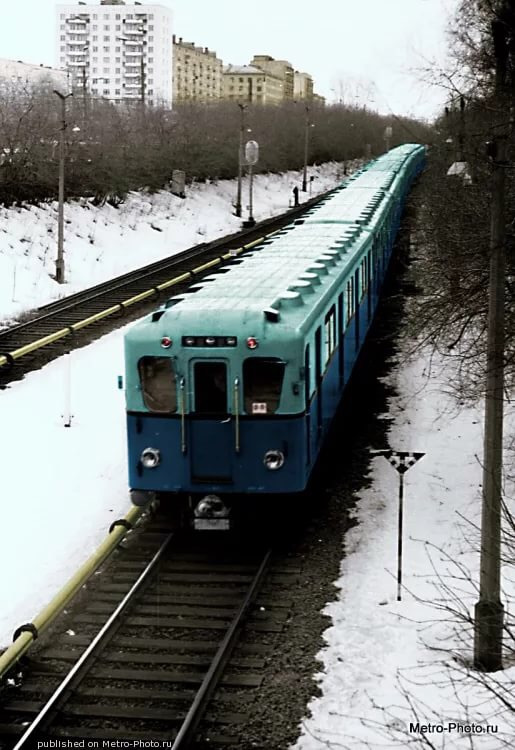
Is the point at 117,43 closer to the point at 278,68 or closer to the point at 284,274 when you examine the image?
the point at 278,68

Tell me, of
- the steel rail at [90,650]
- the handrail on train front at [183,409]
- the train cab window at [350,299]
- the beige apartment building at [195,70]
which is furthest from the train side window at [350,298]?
the beige apartment building at [195,70]

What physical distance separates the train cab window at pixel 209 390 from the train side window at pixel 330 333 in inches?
92.5

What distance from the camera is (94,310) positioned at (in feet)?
81.8

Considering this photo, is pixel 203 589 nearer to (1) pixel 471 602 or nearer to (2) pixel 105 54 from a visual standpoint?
(1) pixel 471 602

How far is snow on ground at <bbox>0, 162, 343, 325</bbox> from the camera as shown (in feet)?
93.7

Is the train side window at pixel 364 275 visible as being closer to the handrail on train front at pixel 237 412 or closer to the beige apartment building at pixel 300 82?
the handrail on train front at pixel 237 412

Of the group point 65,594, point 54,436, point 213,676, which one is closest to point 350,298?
point 54,436

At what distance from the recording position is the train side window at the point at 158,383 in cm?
1112

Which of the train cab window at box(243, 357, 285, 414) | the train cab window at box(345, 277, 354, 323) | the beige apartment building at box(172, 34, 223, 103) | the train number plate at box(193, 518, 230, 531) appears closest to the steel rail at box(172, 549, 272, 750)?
the train number plate at box(193, 518, 230, 531)

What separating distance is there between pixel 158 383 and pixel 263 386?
1165mm

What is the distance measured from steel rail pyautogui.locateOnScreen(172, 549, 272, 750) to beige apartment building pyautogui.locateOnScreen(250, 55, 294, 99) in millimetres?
173577

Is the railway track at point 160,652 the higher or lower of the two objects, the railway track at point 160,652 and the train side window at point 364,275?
the lower

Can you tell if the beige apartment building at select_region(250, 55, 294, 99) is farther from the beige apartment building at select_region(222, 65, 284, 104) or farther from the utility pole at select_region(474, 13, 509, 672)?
the utility pole at select_region(474, 13, 509, 672)

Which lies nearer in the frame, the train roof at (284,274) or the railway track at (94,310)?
the train roof at (284,274)
